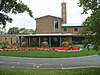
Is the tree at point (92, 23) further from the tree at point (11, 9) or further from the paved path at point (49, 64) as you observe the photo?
the paved path at point (49, 64)

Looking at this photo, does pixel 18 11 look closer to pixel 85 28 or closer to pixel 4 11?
pixel 4 11

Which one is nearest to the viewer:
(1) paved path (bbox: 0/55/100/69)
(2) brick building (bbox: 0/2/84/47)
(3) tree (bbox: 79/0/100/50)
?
(3) tree (bbox: 79/0/100/50)

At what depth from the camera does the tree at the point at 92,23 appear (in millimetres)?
15959

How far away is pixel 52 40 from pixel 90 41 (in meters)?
50.8

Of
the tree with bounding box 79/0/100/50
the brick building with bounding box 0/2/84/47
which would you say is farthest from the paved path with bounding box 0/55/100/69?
the brick building with bounding box 0/2/84/47

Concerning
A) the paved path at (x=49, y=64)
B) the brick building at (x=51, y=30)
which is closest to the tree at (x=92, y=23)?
the paved path at (x=49, y=64)

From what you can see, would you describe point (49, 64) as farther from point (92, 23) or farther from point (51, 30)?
point (51, 30)

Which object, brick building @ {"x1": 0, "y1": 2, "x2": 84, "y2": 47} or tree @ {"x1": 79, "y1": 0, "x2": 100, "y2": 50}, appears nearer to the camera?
tree @ {"x1": 79, "y1": 0, "x2": 100, "y2": 50}

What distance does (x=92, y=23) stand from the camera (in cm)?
1617

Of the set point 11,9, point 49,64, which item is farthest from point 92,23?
point 49,64

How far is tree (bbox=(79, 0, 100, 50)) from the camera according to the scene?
15959 millimetres

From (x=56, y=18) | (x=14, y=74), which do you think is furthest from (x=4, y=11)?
(x=56, y=18)

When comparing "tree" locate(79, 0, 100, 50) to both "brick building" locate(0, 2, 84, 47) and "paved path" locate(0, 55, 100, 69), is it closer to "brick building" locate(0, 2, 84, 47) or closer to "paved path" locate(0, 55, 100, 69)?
"paved path" locate(0, 55, 100, 69)

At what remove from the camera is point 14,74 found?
15359mm
